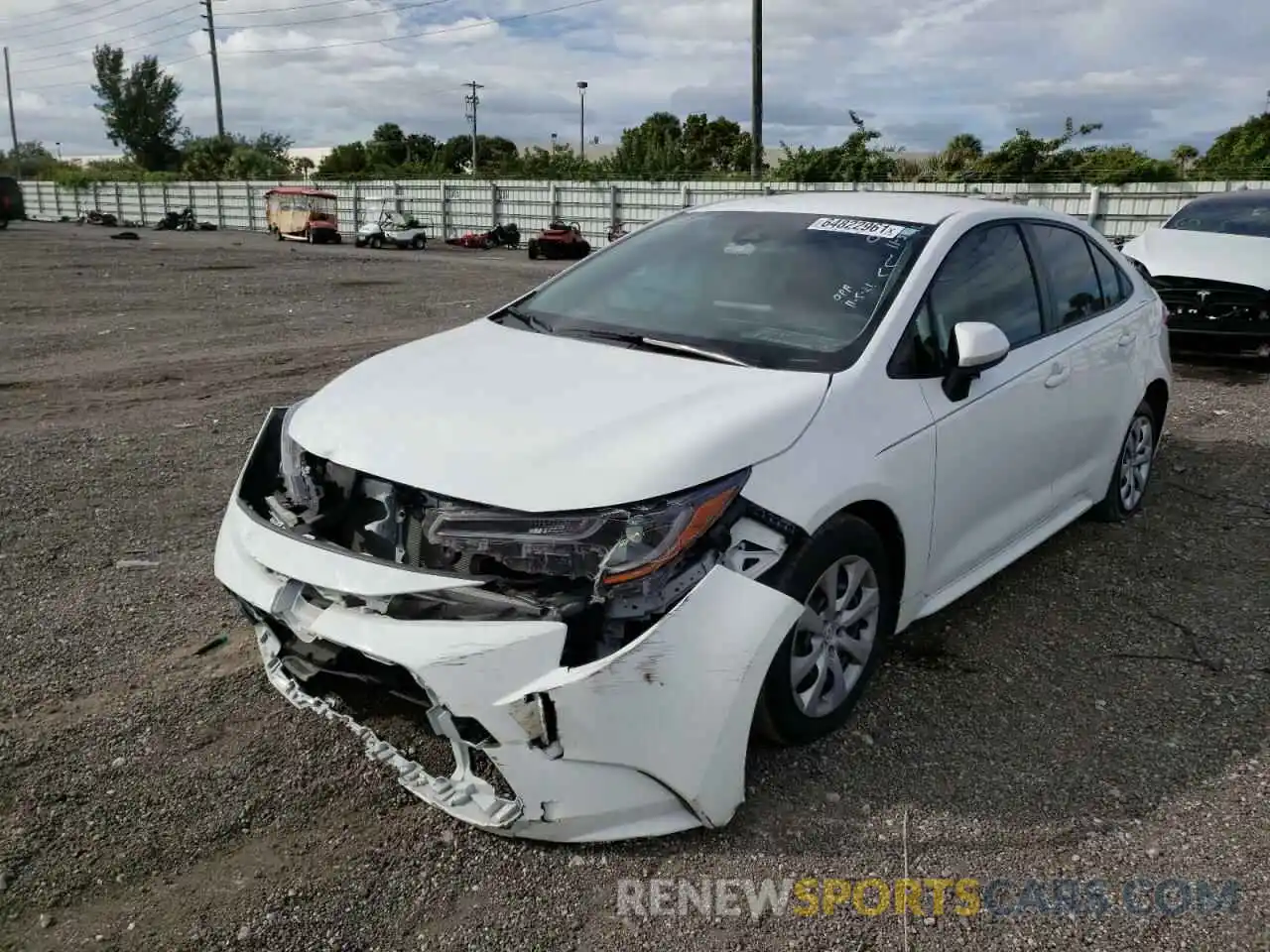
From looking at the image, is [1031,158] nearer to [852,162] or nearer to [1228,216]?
[852,162]

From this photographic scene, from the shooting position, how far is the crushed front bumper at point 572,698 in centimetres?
248

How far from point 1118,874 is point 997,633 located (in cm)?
147

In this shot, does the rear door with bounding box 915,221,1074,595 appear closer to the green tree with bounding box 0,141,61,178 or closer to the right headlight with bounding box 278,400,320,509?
the right headlight with bounding box 278,400,320,509

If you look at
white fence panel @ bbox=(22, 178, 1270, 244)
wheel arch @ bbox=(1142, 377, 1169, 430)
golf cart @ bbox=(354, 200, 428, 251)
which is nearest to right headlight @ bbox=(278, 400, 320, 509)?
wheel arch @ bbox=(1142, 377, 1169, 430)

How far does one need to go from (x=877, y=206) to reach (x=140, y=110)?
9141 centimetres

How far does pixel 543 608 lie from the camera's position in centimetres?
253

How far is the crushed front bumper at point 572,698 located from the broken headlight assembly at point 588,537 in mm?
117

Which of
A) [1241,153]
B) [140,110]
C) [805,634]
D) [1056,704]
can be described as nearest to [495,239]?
[1241,153]

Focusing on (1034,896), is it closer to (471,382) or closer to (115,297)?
(471,382)

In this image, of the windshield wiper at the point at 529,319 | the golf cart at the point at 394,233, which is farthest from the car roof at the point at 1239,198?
the golf cart at the point at 394,233

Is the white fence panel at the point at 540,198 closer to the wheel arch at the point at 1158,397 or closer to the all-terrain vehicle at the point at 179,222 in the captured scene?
the all-terrain vehicle at the point at 179,222

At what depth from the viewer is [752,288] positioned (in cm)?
380

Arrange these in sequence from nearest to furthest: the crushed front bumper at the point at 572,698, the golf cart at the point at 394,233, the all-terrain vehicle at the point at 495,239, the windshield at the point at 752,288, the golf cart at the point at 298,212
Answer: the crushed front bumper at the point at 572,698 → the windshield at the point at 752,288 → the golf cart at the point at 394,233 → the all-terrain vehicle at the point at 495,239 → the golf cart at the point at 298,212

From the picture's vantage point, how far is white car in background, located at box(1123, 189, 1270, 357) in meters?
9.16
